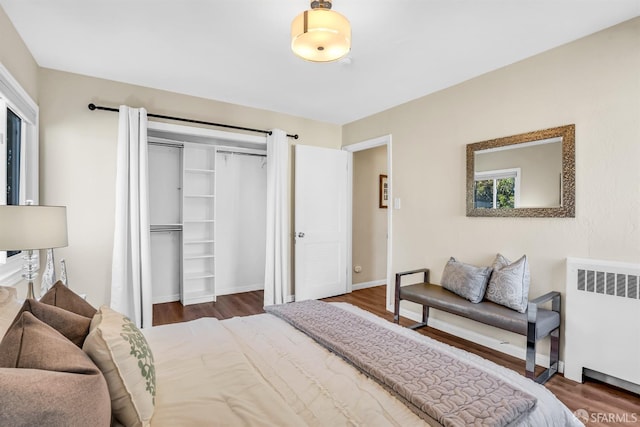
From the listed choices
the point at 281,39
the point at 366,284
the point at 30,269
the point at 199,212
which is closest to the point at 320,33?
the point at 281,39

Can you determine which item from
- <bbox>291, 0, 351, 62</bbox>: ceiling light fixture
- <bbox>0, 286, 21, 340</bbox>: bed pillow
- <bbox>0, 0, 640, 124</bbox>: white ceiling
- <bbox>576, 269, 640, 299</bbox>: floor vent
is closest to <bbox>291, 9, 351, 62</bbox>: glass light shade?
<bbox>291, 0, 351, 62</bbox>: ceiling light fixture

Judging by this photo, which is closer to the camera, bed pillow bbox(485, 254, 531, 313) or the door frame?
bed pillow bbox(485, 254, 531, 313)

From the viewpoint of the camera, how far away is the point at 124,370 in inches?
38.5

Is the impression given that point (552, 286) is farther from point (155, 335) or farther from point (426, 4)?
point (155, 335)

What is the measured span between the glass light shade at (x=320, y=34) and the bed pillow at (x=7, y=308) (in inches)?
73.6

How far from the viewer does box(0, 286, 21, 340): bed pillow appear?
1198 millimetres

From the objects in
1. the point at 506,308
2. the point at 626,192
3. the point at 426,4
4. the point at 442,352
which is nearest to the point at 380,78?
the point at 426,4

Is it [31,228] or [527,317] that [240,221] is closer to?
[31,228]

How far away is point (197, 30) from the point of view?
2.33m

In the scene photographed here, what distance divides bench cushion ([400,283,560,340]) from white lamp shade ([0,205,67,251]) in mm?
2777

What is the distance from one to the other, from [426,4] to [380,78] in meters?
1.11

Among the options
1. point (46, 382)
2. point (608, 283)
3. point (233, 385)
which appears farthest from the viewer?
point (608, 283)

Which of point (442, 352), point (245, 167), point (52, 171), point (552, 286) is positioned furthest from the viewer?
point (245, 167)

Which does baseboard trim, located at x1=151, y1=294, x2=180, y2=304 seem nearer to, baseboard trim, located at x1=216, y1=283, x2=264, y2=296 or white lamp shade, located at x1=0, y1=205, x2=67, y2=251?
baseboard trim, located at x1=216, y1=283, x2=264, y2=296
